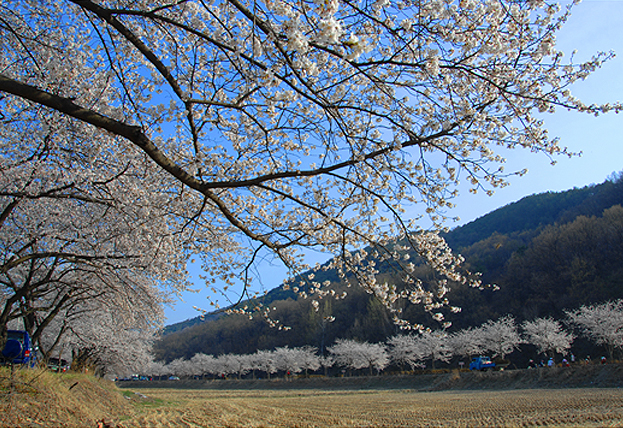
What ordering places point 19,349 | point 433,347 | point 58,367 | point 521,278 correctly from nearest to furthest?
point 19,349
point 58,367
point 433,347
point 521,278

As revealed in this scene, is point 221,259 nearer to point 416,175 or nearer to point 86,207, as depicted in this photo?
point 86,207

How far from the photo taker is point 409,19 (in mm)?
3420

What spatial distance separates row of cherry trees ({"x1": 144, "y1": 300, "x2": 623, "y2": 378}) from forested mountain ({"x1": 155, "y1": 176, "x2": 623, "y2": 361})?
5.59 metres

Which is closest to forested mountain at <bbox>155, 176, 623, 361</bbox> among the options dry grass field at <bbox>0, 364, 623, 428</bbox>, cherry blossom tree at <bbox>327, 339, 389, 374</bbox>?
cherry blossom tree at <bbox>327, 339, 389, 374</bbox>

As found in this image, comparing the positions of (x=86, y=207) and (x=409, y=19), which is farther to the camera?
(x=86, y=207)

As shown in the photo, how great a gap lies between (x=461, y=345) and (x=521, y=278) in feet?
80.7

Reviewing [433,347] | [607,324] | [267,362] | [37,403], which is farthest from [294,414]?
[267,362]

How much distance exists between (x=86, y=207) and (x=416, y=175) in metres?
7.45

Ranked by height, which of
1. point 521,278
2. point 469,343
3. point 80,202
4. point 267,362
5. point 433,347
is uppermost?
point 80,202

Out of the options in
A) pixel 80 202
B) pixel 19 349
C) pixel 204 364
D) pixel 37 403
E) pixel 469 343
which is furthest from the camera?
pixel 204 364

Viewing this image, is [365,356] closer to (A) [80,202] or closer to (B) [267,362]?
(B) [267,362]

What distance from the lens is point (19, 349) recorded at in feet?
28.7

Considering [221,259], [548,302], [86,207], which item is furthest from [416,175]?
[548,302]

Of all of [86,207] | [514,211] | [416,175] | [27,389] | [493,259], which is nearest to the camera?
[416,175]
